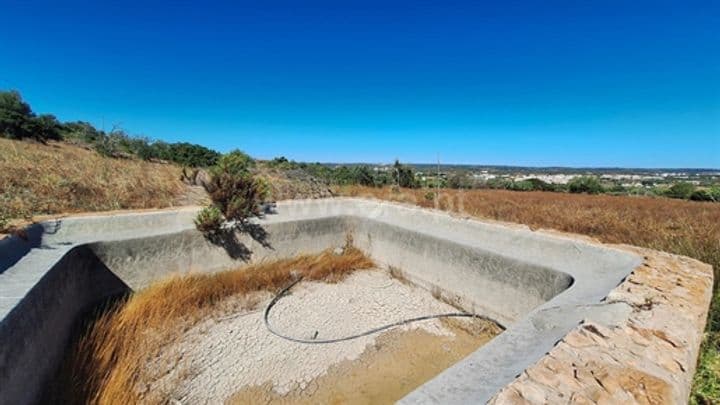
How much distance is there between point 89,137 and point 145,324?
48.7 ft

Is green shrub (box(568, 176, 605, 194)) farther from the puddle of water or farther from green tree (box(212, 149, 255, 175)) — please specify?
green tree (box(212, 149, 255, 175))

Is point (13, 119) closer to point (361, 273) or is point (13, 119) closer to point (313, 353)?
point (361, 273)

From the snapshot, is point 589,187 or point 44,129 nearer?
point 44,129

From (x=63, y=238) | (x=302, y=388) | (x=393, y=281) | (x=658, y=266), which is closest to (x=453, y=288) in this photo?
(x=393, y=281)

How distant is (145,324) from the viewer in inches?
125

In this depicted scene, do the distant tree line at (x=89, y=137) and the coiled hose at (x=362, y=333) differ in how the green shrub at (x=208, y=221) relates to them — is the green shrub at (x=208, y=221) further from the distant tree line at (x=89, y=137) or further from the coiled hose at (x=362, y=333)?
the distant tree line at (x=89, y=137)

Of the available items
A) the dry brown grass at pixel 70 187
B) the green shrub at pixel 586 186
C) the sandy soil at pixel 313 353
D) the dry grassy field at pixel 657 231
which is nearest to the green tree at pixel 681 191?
the green shrub at pixel 586 186

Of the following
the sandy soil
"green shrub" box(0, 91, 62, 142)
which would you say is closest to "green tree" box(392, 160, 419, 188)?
the sandy soil

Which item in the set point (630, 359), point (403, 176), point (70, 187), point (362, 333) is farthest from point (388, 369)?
point (403, 176)

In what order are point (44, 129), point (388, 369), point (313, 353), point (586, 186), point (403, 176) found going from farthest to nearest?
point (586, 186) < point (403, 176) < point (44, 129) < point (313, 353) < point (388, 369)

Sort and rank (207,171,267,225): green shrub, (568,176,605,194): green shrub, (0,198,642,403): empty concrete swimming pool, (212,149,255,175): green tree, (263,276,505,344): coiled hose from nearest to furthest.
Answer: (0,198,642,403): empty concrete swimming pool < (263,276,505,344): coiled hose < (207,171,267,225): green shrub < (212,149,255,175): green tree < (568,176,605,194): green shrub

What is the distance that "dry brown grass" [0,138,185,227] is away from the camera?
4312mm

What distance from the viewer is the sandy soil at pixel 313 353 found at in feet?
8.68

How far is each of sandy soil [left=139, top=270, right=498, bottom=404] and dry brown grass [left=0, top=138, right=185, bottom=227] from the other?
2742mm
